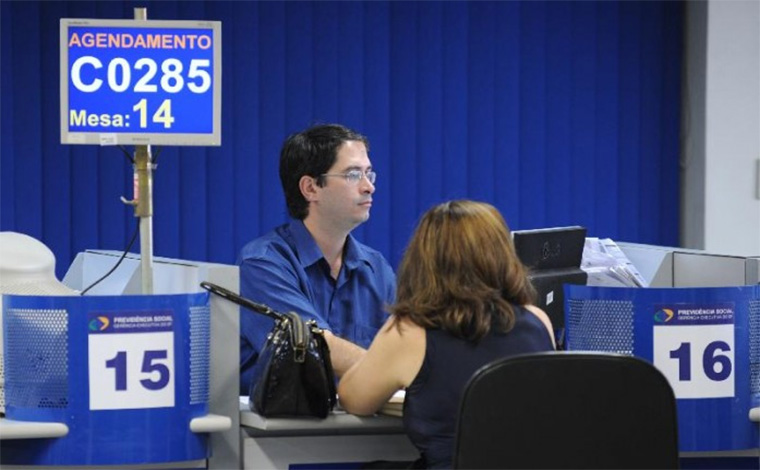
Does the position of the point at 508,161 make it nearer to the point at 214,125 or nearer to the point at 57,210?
the point at 57,210

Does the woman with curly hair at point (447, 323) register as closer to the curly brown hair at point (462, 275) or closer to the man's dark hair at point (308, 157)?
the curly brown hair at point (462, 275)

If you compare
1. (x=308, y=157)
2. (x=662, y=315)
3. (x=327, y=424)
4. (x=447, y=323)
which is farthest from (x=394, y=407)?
(x=308, y=157)

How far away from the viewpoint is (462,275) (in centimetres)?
266

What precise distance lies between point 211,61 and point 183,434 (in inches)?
34.2

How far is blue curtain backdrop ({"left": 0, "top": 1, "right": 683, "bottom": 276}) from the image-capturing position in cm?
556

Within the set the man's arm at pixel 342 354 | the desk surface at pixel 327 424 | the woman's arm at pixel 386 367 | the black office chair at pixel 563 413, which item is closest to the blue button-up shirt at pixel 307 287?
the man's arm at pixel 342 354

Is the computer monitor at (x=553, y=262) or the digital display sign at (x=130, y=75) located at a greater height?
the digital display sign at (x=130, y=75)

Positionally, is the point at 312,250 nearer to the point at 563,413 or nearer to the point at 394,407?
the point at 394,407

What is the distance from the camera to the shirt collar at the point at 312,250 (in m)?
3.53

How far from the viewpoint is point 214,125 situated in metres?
3.10

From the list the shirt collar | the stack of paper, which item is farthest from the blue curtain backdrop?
the stack of paper

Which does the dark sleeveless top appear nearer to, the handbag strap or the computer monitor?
the handbag strap

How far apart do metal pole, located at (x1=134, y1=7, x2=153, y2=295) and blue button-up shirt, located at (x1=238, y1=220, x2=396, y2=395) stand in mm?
305

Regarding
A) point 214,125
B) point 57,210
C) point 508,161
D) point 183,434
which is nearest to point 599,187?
point 508,161
